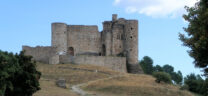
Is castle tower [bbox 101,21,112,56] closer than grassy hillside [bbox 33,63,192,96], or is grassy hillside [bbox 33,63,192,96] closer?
grassy hillside [bbox 33,63,192,96]

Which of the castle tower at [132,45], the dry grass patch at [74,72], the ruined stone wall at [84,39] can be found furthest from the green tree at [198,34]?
the ruined stone wall at [84,39]

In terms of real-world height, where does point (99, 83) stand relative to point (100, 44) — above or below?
below

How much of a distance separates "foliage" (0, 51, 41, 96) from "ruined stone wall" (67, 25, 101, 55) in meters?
30.9

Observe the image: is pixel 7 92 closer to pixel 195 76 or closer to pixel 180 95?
pixel 180 95

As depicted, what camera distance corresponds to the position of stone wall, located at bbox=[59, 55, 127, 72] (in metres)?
57.1

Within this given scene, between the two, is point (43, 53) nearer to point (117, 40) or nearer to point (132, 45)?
point (117, 40)

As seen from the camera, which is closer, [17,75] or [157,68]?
[17,75]

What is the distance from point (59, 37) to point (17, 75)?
30816mm

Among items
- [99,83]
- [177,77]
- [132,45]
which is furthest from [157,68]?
[99,83]

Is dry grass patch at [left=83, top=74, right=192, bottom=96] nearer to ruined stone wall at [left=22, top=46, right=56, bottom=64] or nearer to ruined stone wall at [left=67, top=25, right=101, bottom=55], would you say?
ruined stone wall at [left=22, top=46, right=56, bottom=64]

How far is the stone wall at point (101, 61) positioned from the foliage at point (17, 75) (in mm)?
26105

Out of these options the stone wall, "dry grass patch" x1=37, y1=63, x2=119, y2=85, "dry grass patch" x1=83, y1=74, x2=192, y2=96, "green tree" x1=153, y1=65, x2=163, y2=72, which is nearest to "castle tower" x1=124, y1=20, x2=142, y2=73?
the stone wall

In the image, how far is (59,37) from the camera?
59.8m

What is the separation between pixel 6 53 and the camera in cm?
2805
